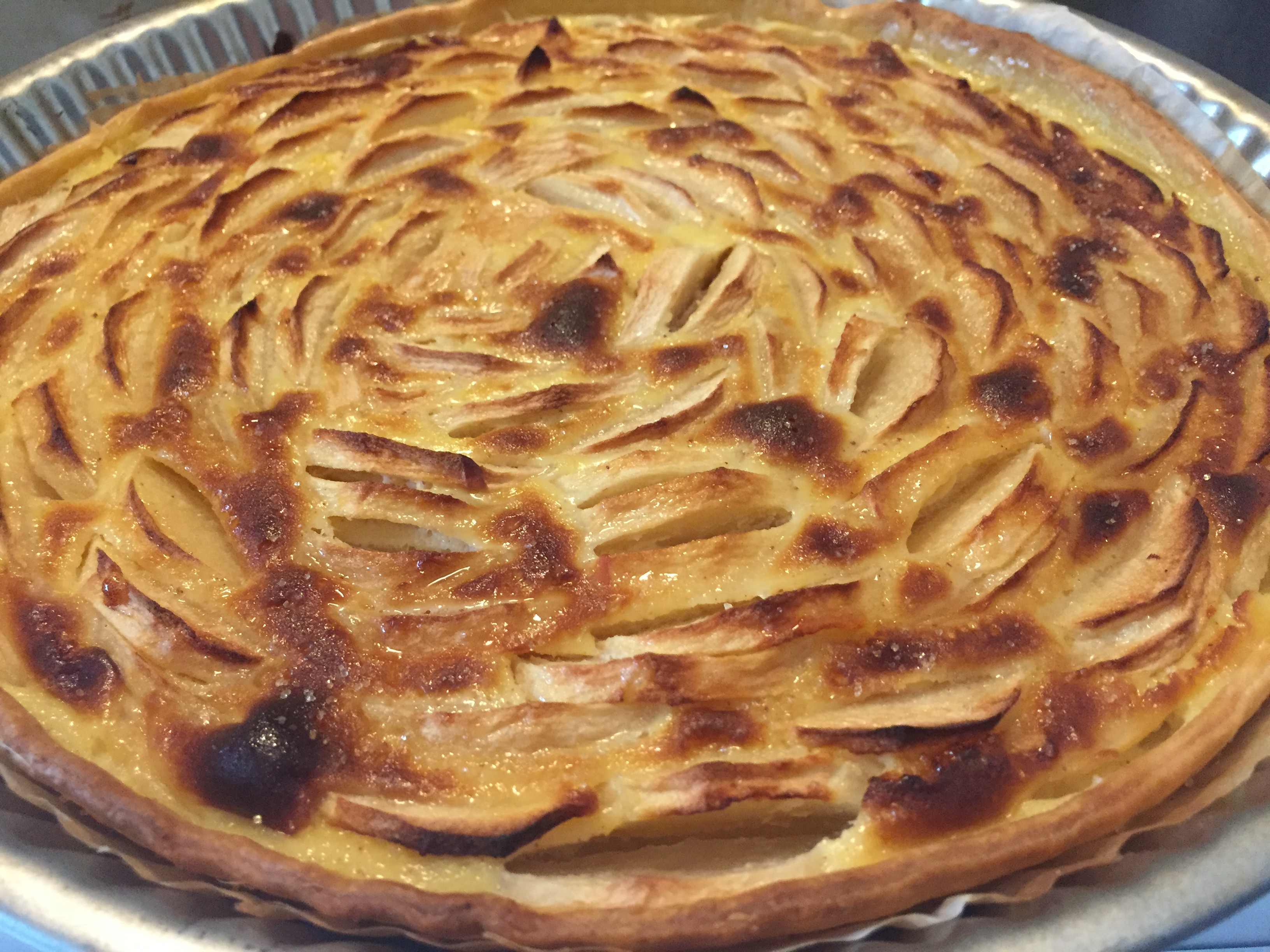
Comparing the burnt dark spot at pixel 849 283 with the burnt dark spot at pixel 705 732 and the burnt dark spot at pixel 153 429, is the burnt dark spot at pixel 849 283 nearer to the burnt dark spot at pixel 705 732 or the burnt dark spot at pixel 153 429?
the burnt dark spot at pixel 705 732

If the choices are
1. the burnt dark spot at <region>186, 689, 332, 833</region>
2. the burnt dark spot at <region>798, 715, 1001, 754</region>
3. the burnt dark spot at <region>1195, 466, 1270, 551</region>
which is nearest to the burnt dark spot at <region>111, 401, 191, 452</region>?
the burnt dark spot at <region>186, 689, 332, 833</region>

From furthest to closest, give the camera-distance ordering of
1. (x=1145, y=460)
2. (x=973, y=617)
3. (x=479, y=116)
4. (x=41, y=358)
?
(x=479, y=116)
(x=41, y=358)
(x=1145, y=460)
(x=973, y=617)

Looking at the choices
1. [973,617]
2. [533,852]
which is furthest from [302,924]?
[973,617]

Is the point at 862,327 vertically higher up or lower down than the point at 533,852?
higher up

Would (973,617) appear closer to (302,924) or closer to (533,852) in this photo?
(533,852)

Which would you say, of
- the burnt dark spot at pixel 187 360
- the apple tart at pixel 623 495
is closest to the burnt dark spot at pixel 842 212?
the apple tart at pixel 623 495

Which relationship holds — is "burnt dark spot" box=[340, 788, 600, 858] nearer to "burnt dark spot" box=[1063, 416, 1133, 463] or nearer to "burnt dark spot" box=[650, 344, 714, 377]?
"burnt dark spot" box=[650, 344, 714, 377]
